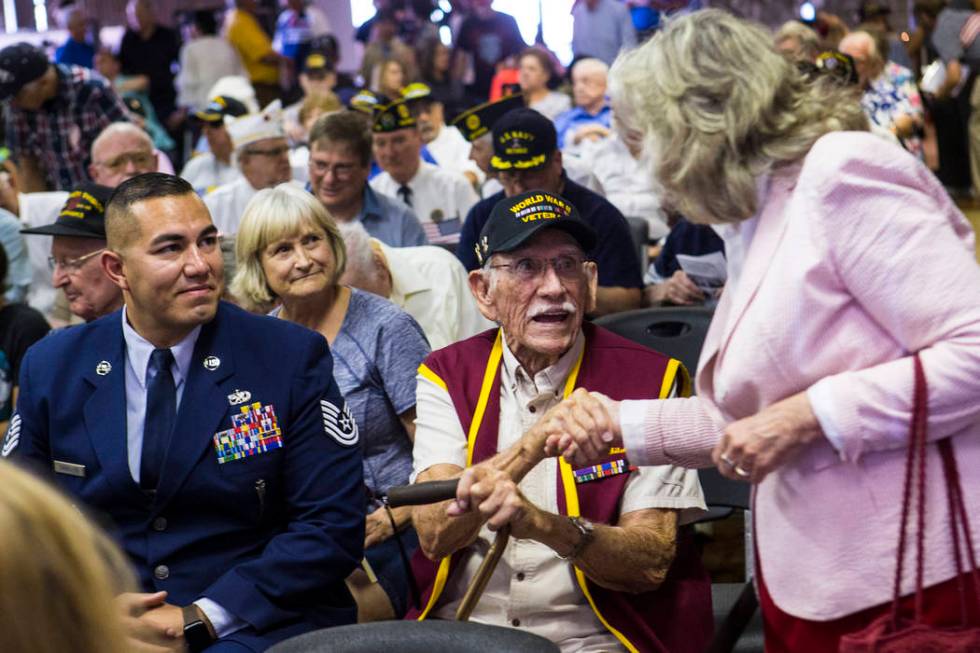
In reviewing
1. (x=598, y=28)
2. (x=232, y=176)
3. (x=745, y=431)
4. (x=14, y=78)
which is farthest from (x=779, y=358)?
(x=598, y=28)

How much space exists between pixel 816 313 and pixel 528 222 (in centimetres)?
110

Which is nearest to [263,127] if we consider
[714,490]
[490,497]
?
[714,490]

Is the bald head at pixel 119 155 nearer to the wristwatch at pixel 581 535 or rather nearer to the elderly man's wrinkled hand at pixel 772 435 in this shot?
the wristwatch at pixel 581 535

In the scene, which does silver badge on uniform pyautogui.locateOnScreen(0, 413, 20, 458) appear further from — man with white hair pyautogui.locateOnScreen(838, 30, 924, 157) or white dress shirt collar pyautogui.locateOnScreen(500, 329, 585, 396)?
man with white hair pyautogui.locateOnScreen(838, 30, 924, 157)

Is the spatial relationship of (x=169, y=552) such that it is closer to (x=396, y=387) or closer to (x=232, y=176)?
(x=396, y=387)

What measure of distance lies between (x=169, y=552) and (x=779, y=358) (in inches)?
58.3

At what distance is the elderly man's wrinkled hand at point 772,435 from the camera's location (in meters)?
1.84

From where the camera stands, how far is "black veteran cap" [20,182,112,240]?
13.2 ft

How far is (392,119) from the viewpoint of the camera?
22.2 feet

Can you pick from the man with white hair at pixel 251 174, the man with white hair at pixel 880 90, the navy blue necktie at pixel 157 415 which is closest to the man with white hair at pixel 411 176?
the man with white hair at pixel 251 174

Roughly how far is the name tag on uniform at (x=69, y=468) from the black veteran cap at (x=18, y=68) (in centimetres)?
474

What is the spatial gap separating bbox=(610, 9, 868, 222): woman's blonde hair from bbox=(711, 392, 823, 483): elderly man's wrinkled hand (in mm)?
306

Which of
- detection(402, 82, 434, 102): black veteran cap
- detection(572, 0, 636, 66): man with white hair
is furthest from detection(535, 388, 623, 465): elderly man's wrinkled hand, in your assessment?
detection(572, 0, 636, 66): man with white hair

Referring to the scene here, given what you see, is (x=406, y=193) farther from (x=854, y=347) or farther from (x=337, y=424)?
(x=854, y=347)
